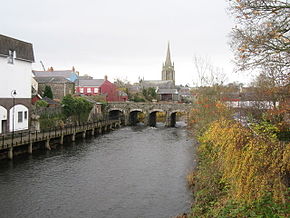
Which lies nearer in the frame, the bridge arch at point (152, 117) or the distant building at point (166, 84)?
the bridge arch at point (152, 117)

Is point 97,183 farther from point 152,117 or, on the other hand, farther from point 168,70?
point 168,70

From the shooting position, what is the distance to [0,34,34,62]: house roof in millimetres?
24516

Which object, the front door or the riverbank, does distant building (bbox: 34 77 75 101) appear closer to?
the riverbank

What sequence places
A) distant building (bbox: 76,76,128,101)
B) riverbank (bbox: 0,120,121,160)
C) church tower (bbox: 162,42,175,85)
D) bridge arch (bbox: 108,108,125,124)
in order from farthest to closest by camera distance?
church tower (bbox: 162,42,175,85), distant building (bbox: 76,76,128,101), bridge arch (bbox: 108,108,125,124), riverbank (bbox: 0,120,121,160)

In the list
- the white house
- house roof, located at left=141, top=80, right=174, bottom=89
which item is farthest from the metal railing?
house roof, located at left=141, top=80, right=174, bottom=89

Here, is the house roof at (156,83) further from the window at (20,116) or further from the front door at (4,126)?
the front door at (4,126)

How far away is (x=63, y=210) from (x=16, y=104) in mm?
15913

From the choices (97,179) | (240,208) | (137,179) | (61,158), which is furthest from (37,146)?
(240,208)

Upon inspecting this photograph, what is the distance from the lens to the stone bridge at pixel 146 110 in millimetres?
51062

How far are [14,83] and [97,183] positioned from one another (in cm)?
1393

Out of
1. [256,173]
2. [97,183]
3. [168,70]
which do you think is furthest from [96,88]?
[256,173]

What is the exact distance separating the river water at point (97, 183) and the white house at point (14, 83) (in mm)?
3985

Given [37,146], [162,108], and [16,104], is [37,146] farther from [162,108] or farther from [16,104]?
[162,108]

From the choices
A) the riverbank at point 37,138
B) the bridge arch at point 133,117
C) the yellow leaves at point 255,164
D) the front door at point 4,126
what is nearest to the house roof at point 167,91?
the bridge arch at point 133,117
